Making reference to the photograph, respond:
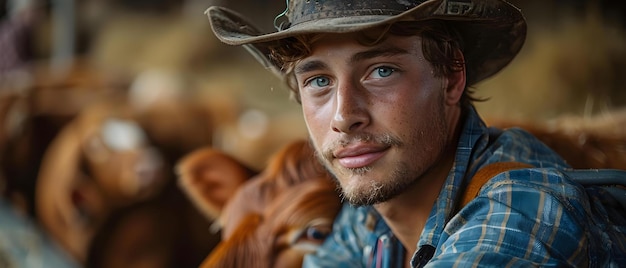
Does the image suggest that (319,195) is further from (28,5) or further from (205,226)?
(28,5)

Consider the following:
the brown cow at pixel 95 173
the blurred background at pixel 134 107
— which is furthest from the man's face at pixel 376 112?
the brown cow at pixel 95 173

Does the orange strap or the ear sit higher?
the ear

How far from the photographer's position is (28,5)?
3.57 meters

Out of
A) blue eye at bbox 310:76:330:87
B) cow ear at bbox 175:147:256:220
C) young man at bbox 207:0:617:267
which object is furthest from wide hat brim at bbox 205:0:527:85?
cow ear at bbox 175:147:256:220

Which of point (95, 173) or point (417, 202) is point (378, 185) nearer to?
point (417, 202)

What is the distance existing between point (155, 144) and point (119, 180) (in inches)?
9.5

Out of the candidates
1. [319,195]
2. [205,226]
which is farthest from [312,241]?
[205,226]

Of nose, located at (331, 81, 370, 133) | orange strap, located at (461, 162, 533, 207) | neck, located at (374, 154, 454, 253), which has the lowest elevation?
neck, located at (374, 154, 454, 253)

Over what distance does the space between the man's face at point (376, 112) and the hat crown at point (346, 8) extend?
0.05m

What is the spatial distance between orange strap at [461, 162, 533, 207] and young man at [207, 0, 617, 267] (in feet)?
0.08

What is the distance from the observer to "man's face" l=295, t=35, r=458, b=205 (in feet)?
4.37

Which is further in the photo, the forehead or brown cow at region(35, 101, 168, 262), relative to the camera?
brown cow at region(35, 101, 168, 262)

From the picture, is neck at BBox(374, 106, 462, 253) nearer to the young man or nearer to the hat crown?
the young man

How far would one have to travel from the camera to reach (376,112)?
134 cm
